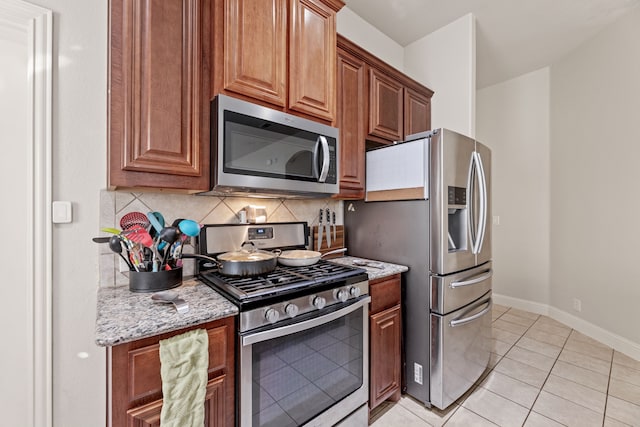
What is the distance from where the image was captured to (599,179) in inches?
109

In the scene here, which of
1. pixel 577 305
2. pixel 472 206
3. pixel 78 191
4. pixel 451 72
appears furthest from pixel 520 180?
pixel 78 191

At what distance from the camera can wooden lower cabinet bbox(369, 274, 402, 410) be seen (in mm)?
1617

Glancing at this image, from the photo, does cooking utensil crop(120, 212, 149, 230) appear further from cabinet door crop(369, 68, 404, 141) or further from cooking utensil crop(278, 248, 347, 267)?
cabinet door crop(369, 68, 404, 141)

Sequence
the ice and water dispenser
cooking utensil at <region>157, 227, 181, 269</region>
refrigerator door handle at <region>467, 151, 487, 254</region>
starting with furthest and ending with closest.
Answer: refrigerator door handle at <region>467, 151, 487, 254</region>, the ice and water dispenser, cooking utensil at <region>157, 227, 181, 269</region>

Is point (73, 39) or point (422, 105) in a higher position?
point (422, 105)

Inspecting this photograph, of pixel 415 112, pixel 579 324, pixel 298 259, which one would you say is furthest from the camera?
pixel 579 324

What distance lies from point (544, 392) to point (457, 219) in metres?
1.33

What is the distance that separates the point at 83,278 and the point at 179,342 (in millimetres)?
696

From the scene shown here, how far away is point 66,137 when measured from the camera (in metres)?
1.24

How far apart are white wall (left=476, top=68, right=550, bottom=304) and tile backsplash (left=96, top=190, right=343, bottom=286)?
303 cm

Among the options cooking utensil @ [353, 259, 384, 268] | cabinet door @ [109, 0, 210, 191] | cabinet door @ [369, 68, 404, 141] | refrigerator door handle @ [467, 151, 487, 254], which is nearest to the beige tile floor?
cooking utensil @ [353, 259, 384, 268]

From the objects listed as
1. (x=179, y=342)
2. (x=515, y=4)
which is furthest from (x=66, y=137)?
(x=515, y=4)

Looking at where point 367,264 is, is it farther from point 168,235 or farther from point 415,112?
point 415,112

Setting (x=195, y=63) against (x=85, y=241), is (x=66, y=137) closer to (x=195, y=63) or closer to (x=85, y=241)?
(x=85, y=241)
